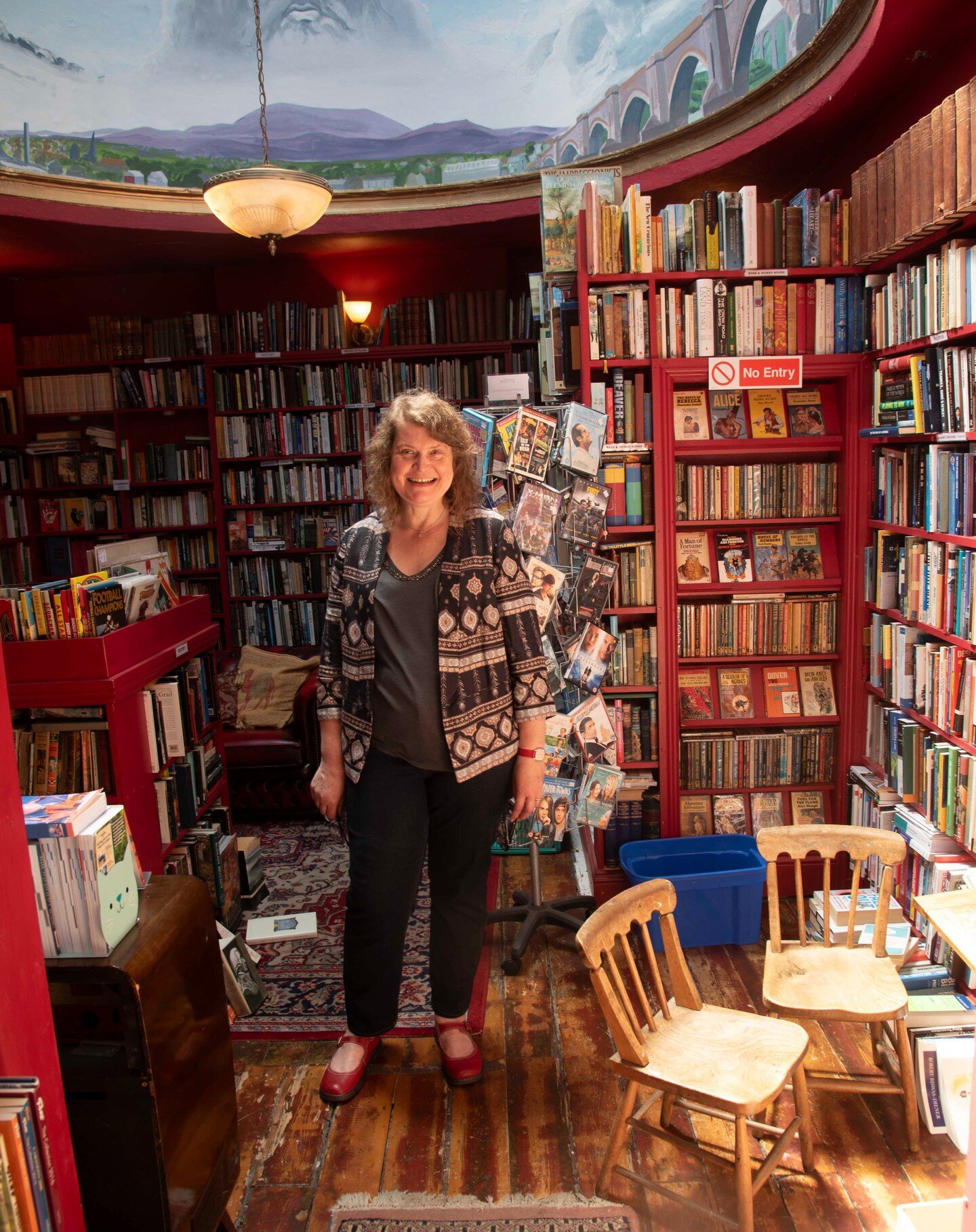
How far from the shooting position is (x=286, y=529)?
595cm

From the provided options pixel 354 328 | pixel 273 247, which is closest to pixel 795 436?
pixel 273 247

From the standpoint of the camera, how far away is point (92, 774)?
254 cm

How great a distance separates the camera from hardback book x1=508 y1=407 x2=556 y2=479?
2.79 meters

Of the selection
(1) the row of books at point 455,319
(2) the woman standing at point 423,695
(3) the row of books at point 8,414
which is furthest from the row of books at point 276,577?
(2) the woman standing at point 423,695

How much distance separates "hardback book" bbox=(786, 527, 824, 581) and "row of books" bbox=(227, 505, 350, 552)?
3.28 meters

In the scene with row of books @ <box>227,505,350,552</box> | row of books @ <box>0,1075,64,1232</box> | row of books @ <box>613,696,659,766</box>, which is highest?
row of books @ <box>227,505,350,552</box>

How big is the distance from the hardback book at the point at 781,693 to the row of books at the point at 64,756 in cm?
230

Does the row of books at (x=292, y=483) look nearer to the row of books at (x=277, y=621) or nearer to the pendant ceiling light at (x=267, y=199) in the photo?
the row of books at (x=277, y=621)

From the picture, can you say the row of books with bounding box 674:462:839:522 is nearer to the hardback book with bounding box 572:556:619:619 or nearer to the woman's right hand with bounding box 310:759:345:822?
the hardback book with bounding box 572:556:619:619

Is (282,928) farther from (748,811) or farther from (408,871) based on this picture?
(748,811)

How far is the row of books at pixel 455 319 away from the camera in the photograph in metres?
5.77

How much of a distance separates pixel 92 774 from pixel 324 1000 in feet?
3.33

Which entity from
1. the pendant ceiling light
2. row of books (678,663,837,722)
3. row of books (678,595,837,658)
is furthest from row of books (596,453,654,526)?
the pendant ceiling light

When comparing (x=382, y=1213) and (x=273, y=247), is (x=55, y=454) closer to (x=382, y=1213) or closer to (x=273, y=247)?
(x=273, y=247)
